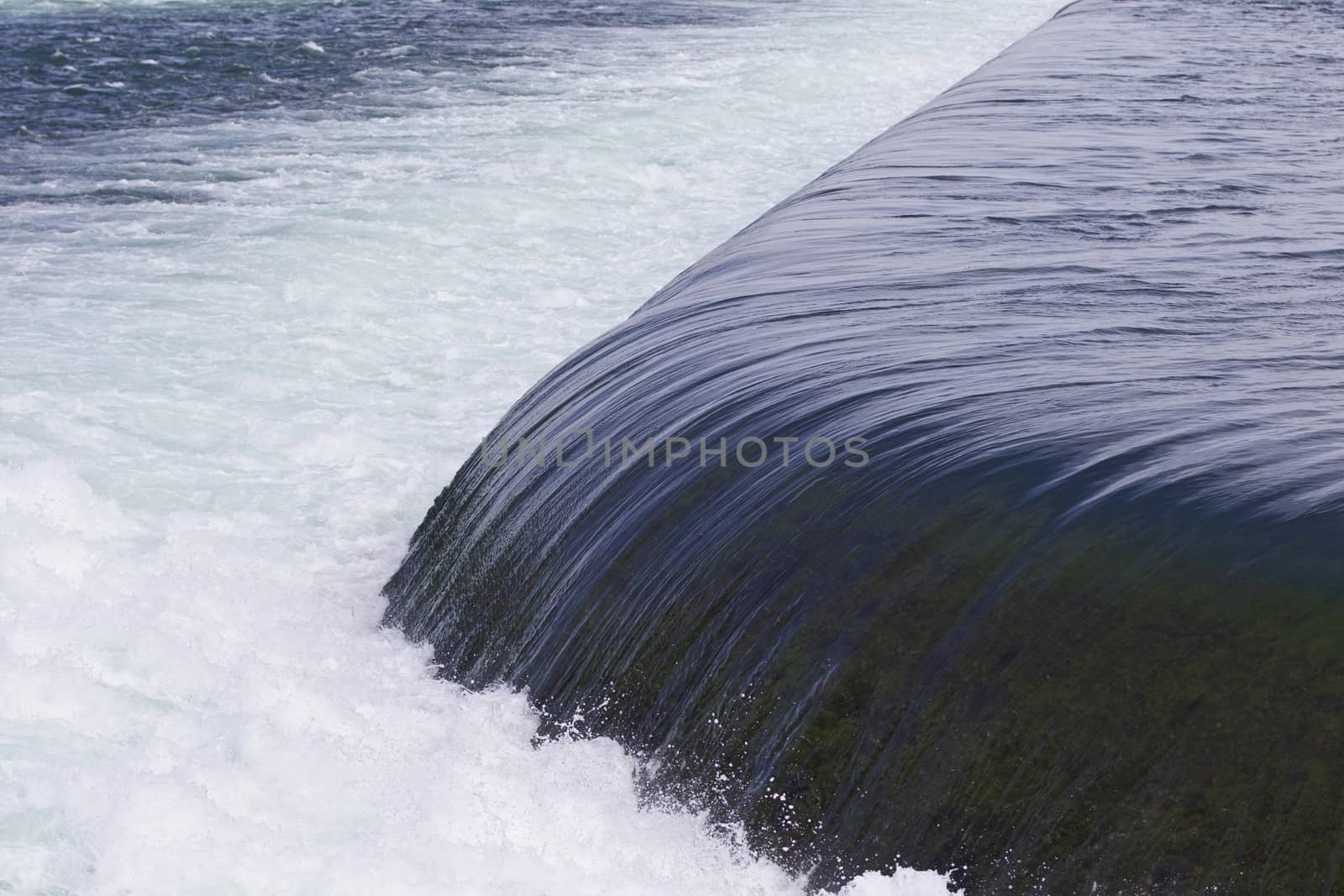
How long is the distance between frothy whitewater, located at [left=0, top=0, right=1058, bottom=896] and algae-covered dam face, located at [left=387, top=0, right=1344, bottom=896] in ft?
0.79

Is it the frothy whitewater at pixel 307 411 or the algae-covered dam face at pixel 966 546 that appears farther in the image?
the frothy whitewater at pixel 307 411

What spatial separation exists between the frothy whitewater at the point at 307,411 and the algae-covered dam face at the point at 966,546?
24 cm

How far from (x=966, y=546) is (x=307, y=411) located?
4127 mm

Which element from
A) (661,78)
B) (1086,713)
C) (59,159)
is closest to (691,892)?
(1086,713)

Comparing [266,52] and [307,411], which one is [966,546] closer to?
[307,411]

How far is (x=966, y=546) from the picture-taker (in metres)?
3.62

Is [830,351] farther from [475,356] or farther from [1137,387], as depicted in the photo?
[475,356]

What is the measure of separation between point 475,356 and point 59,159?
6255mm

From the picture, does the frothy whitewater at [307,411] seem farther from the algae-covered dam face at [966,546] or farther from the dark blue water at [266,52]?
the algae-covered dam face at [966,546]

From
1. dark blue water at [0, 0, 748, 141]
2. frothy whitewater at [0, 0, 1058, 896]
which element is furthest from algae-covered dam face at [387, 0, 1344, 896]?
dark blue water at [0, 0, 748, 141]

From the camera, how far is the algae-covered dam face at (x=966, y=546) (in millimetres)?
3033

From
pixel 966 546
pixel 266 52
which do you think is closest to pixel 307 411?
pixel 966 546

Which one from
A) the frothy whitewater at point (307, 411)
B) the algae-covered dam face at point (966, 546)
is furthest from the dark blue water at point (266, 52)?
the algae-covered dam face at point (966, 546)

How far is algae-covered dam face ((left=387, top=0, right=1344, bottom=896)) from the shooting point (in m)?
3.03
